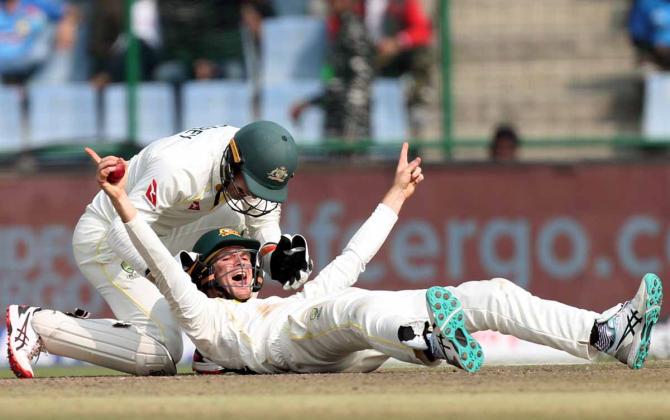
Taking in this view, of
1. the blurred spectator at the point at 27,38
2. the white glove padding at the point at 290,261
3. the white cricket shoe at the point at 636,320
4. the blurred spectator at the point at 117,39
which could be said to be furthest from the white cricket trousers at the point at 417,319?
the blurred spectator at the point at 27,38

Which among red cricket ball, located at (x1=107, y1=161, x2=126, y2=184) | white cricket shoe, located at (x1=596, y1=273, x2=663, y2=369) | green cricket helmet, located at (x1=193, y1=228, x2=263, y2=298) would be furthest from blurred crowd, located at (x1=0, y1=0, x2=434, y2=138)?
white cricket shoe, located at (x1=596, y1=273, x2=663, y2=369)

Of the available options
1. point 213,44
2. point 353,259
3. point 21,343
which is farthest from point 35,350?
point 213,44

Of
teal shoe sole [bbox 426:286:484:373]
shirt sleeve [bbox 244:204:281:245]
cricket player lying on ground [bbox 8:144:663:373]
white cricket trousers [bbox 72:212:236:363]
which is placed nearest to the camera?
teal shoe sole [bbox 426:286:484:373]

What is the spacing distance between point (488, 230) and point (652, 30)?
2.56 meters

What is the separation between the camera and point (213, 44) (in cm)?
1375

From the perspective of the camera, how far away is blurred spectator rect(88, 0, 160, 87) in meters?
14.0

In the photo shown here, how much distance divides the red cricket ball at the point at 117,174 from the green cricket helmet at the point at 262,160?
94cm

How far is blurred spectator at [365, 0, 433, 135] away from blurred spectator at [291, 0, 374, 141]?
132mm

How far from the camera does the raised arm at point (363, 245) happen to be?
7551 millimetres

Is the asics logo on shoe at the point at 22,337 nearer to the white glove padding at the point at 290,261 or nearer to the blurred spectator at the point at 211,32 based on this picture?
the white glove padding at the point at 290,261

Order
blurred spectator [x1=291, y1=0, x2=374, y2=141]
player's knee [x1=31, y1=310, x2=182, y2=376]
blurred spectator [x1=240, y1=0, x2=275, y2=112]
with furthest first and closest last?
blurred spectator [x1=240, y1=0, x2=275, y2=112]
blurred spectator [x1=291, y1=0, x2=374, y2=141]
player's knee [x1=31, y1=310, x2=182, y2=376]

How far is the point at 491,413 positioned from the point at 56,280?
8.63 meters

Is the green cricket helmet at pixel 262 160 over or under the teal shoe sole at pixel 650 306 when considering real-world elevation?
over

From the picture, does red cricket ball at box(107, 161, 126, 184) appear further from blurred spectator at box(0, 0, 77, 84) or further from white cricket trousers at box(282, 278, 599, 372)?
blurred spectator at box(0, 0, 77, 84)
